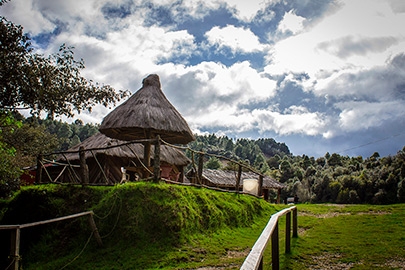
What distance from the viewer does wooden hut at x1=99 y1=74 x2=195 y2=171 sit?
10086 millimetres

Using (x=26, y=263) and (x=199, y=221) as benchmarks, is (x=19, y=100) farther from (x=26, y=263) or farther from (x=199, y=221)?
(x=199, y=221)

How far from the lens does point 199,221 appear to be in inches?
305

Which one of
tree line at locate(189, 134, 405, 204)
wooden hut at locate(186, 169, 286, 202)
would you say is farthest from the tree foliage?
tree line at locate(189, 134, 405, 204)

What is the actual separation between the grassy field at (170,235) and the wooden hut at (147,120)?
2428 mm

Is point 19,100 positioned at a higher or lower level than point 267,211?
higher

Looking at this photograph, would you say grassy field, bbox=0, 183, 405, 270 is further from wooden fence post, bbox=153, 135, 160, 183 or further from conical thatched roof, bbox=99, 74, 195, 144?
conical thatched roof, bbox=99, 74, 195, 144

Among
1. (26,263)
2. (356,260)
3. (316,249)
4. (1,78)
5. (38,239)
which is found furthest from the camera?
(1,78)

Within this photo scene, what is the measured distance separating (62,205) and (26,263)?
1.58 m

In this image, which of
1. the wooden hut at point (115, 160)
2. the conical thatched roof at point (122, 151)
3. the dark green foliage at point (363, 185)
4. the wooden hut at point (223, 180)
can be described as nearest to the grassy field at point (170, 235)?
the wooden hut at point (115, 160)

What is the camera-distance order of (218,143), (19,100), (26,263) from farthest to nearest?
(218,143)
(19,100)
(26,263)

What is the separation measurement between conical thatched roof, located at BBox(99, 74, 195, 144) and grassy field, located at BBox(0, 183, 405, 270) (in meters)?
2.45

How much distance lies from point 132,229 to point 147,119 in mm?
4082

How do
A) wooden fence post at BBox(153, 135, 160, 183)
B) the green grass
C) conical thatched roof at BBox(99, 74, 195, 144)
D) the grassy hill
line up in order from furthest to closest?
conical thatched roof at BBox(99, 74, 195, 144) → wooden fence post at BBox(153, 135, 160, 183) → the grassy hill → the green grass

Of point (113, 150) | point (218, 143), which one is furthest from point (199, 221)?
point (218, 143)
